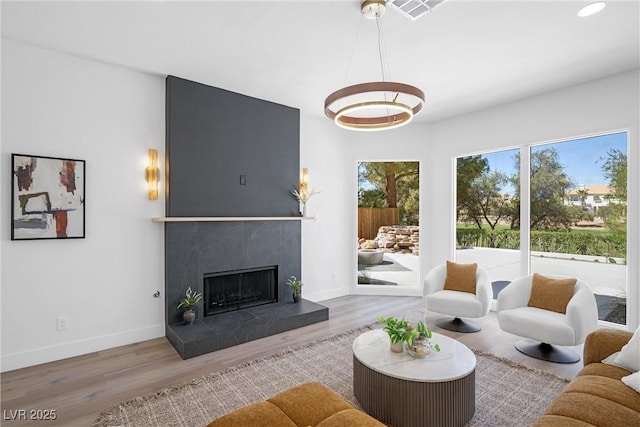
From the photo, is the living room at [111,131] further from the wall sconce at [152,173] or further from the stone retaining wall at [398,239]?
the stone retaining wall at [398,239]

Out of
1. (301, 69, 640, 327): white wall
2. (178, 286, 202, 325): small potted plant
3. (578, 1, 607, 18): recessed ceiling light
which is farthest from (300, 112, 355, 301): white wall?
(578, 1, 607, 18): recessed ceiling light

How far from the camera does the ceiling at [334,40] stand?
261 centimetres

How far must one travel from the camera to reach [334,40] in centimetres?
305

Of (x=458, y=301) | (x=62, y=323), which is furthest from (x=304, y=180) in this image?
(x=62, y=323)

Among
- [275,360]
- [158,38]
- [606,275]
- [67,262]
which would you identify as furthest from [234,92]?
[606,275]

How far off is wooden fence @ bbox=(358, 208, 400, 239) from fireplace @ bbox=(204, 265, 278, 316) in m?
1.91

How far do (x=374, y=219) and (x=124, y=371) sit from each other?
420 centimetres

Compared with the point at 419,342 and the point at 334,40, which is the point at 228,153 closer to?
the point at 334,40

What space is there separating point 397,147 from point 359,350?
13.4 ft

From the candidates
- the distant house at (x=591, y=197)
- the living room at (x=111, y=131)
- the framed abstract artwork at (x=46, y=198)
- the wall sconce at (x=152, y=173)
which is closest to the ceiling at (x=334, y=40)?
the living room at (x=111, y=131)

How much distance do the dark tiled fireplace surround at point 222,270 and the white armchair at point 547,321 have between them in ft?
7.17

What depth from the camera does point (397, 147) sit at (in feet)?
19.0

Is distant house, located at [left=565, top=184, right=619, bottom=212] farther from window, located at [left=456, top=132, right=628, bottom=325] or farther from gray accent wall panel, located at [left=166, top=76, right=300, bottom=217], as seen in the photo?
gray accent wall panel, located at [left=166, top=76, right=300, bottom=217]

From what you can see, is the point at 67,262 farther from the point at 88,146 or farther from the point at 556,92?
the point at 556,92
